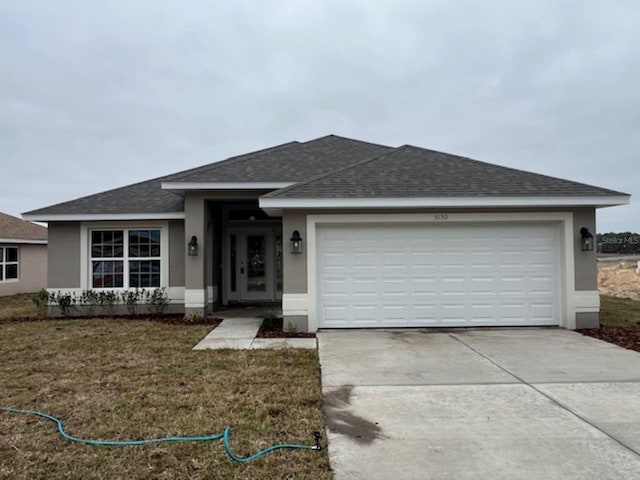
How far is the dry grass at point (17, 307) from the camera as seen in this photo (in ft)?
39.4

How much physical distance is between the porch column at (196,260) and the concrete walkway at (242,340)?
1.24 metres

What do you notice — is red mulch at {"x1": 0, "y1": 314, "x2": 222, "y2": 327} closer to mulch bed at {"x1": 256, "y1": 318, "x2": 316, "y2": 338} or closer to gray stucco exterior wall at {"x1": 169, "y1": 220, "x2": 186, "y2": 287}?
gray stucco exterior wall at {"x1": 169, "y1": 220, "x2": 186, "y2": 287}

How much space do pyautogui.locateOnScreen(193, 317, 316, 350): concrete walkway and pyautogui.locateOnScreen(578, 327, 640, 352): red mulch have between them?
217 inches

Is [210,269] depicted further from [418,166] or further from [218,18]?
[218,18]

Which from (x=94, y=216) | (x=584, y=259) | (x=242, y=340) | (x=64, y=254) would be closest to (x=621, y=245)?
(x=584, y=259)

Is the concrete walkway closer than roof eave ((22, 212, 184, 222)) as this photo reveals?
Yes

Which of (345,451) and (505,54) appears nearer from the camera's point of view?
(345,451)

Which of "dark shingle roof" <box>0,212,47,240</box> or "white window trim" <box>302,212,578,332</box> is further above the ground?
"dark shingle roof" <box>0,212,47,240</box>

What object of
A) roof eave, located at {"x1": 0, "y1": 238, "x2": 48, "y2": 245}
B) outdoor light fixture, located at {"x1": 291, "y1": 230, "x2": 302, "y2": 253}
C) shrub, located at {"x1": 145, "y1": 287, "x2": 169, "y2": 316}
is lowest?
shrub, located at {"x1": 145, "y1": 287, "x2": 169, "y2": 316}

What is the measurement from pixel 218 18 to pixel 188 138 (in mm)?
11247

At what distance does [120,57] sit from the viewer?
14.9 meters

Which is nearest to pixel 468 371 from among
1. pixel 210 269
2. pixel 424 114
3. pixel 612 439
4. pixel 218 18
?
pixel 612 439

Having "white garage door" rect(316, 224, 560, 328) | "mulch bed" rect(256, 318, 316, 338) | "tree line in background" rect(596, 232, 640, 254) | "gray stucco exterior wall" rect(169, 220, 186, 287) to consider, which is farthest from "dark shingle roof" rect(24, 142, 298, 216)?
"tree line in background" rect(596, 232, 640, 254)

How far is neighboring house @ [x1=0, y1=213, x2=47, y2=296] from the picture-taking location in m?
17.8
